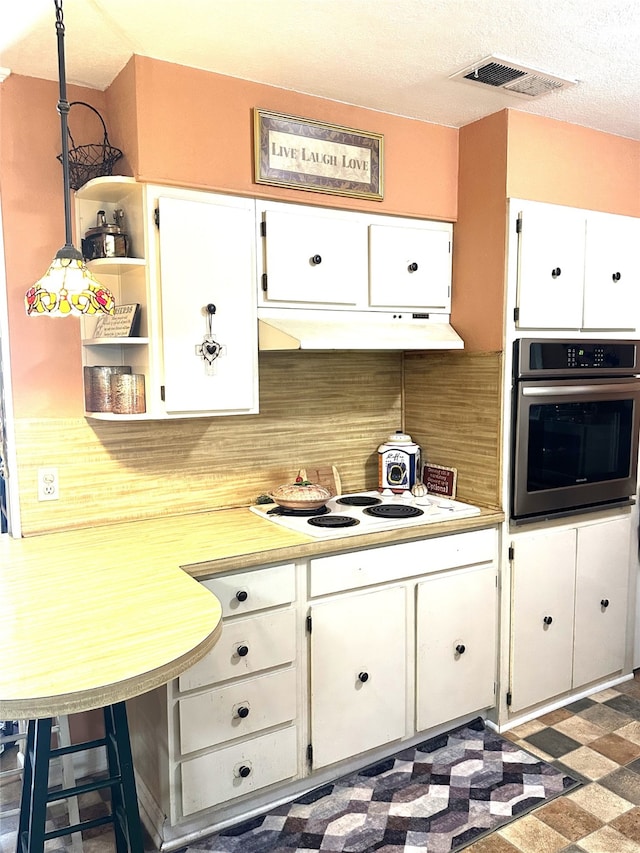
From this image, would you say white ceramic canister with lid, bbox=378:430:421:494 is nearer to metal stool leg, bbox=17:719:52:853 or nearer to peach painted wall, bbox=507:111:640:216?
peach painted wall, bbox=507:111:640:216

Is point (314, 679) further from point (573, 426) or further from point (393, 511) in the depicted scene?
point (573, 426)

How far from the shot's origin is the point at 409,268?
2.72 meters

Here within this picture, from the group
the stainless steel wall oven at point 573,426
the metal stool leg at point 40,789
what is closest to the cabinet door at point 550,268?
the stainless steel wall oven at point 573,426

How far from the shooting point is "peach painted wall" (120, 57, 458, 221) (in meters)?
2.17

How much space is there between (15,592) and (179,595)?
0.46 metres

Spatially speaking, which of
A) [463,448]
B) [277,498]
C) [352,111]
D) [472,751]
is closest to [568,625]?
[472,751]

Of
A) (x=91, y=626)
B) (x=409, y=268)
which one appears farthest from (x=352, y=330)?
(x=91, y=626)

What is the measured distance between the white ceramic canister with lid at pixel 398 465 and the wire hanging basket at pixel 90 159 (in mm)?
1566

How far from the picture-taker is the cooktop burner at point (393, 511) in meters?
2.56

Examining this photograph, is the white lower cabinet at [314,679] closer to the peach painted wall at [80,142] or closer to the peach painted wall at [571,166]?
the peach painted wall at [80,142]

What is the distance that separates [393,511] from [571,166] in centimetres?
160

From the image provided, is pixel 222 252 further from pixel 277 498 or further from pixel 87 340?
pixel 277 498

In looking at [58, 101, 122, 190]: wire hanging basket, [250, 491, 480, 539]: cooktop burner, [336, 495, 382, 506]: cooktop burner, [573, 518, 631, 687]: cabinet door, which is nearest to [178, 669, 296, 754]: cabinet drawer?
A: [250, 491, 480, 539]: cooktop burner

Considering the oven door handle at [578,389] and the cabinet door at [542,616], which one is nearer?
the oven door handle at [578,389]
